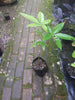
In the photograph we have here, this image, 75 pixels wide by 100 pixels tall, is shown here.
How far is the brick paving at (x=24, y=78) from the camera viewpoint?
6.17ft

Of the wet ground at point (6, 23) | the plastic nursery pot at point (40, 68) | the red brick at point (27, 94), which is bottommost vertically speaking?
the red brick at point (27, 94)

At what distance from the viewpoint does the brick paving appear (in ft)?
6.17

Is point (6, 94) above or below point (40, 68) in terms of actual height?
below

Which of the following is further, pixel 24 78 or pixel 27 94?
pixel 24 78

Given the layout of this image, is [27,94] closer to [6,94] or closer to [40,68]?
[6,94]

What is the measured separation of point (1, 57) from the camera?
2430mm

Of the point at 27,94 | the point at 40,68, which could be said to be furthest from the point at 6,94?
the point at 40,68

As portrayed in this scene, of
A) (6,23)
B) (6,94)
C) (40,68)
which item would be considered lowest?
(6,94)

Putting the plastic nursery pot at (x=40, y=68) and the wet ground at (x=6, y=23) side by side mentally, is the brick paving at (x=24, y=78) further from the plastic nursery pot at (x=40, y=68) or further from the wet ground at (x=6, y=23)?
the wet ground at (x=6, y=23)

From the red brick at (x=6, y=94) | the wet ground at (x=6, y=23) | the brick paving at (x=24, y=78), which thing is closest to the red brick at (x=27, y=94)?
the brick paving at (x=24, y=78)

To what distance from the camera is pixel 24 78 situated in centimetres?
208

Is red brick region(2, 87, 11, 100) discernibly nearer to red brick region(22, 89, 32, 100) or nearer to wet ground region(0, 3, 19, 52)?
red brick region(22, 89, 32, 100)

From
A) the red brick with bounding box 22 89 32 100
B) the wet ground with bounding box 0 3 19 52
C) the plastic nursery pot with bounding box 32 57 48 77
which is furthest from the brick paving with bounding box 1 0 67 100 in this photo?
the wet ground with bounding box 0 3 19 52

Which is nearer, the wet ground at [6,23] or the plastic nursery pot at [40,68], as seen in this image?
the plastic nursery pot at [40,68]
